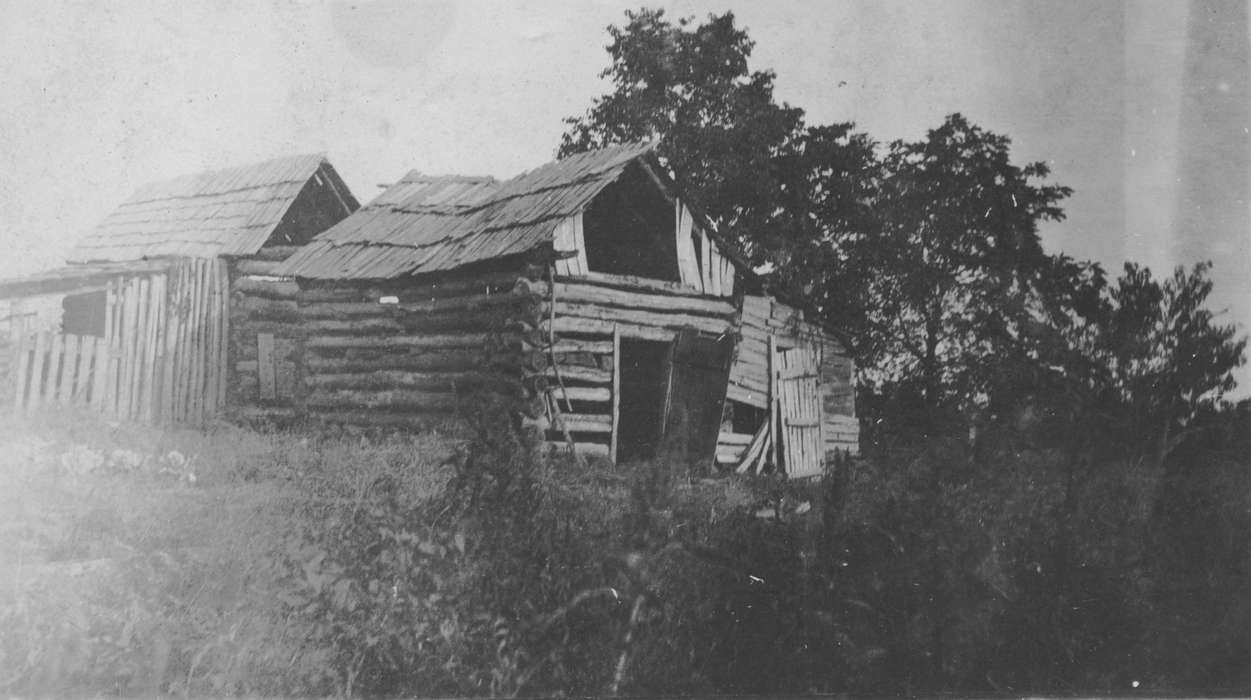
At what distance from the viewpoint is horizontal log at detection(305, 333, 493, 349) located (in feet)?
30.6

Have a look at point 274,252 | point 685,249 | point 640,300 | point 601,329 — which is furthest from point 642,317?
point 274,252

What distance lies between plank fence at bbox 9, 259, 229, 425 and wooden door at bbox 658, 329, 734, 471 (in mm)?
5689

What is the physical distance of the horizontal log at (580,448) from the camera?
8.59m

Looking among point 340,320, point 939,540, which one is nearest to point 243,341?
point 340,320

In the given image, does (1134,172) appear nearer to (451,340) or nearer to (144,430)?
(451,340)

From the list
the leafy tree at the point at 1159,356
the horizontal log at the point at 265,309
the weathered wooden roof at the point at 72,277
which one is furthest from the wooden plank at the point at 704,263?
the weathered wooden roof at the point at 72,277

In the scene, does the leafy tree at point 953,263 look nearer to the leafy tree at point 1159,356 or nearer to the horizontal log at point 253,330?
the leafy tree at point 1159,356

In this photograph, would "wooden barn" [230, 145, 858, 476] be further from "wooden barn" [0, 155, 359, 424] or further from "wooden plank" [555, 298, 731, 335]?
"wooden barn" [0, 155, 359, 424]

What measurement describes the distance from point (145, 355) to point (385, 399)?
274 centimetres

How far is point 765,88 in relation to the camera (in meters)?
12.2

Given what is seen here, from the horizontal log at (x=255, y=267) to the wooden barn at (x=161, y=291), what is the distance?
0.05 m

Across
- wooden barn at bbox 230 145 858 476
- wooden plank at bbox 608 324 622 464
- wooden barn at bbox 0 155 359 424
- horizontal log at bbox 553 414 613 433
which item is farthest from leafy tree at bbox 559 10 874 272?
horizontal log at bbox 553 414 613 433

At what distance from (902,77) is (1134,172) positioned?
1968 millimetres

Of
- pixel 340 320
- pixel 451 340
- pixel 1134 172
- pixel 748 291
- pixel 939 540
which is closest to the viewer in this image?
pixel 939 540
